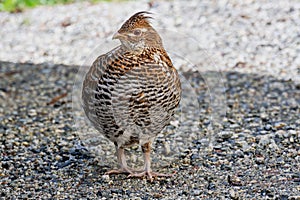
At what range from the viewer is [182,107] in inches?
244

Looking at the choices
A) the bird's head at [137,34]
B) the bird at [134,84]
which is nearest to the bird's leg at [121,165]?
the bird at [134,84]

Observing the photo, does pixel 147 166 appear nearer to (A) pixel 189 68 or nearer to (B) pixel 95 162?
(B) pixel 95 162

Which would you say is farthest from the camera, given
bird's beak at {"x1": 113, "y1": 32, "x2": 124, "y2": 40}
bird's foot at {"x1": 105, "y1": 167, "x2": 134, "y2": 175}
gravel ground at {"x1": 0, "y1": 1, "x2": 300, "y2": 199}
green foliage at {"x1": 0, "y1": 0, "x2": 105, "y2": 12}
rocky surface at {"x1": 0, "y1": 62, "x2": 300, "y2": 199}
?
green foliage at {"x1": 0, "y1": 0, "x2": 105, "y2": 12}

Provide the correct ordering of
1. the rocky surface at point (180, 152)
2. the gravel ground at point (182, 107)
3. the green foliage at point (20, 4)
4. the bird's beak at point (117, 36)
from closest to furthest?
1. the bird's beak at point (117, 36)
2. the rocky surface at point (180, 152)
3. the gravel ground at point (182, 107)
4. the green foliage at point (20, 4)

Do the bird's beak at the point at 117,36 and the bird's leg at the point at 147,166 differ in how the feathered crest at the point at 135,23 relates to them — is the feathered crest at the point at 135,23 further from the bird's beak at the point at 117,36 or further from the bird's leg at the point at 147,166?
the bird's leg at the point at 147,166

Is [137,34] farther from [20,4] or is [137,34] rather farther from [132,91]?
[20,4]

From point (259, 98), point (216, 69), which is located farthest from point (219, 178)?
point (216, 69)

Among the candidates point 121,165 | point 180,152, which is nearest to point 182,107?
point 180,152

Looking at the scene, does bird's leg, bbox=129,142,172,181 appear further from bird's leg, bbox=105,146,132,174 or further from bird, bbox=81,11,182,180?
bird, bbox=81,11,182,180

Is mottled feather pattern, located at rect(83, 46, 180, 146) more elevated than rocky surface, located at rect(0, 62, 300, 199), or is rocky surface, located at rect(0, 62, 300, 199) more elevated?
mottled feather pattern, located at rect(83, 46, 180, 146)

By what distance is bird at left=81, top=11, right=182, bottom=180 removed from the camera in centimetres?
402

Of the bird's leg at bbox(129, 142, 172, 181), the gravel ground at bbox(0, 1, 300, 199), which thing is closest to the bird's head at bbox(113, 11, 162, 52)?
the gravel ground at bbox(0, 1, 300, 199)

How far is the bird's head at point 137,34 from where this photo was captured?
13.0 feet

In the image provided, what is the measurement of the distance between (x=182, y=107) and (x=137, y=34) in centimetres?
232
